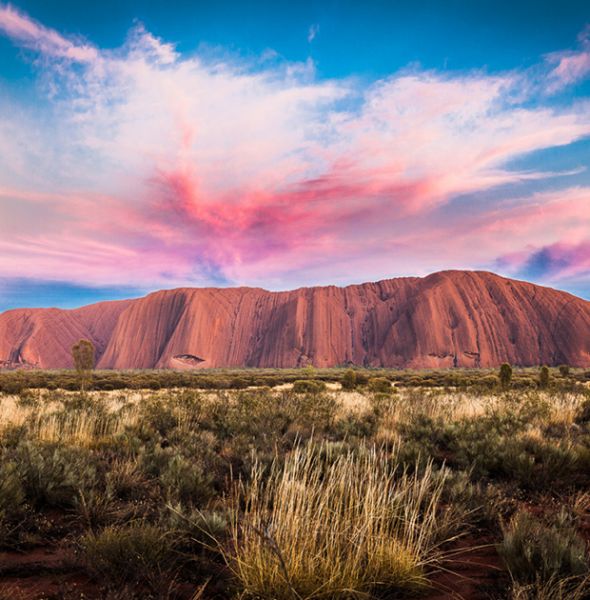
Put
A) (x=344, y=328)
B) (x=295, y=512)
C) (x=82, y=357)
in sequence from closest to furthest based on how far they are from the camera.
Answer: (x=295, y=512) → (x=82, y=357) → (x=344, y=328)

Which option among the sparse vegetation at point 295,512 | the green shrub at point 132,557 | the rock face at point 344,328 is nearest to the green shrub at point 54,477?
the sparse vegetation at point 295,512

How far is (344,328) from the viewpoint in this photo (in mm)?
98750

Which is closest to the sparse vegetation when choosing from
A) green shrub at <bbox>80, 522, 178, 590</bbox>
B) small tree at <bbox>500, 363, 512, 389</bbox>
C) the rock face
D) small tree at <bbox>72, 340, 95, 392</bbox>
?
green shrub at <bbox>80, 522, 178, 590</bbox>

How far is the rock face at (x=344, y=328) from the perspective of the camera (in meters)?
86.9

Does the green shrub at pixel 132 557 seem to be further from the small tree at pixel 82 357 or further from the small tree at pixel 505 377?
the small tree at pixel 82 357

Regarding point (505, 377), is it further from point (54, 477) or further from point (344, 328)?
point (344, 328)

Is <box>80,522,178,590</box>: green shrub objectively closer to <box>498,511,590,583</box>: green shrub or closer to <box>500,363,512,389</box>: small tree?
<box>498,511,590,583</box>: green shrub

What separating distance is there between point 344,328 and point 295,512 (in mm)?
96659

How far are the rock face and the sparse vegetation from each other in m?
82.0

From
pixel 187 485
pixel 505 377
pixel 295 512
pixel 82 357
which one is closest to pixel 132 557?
pixel 295 512

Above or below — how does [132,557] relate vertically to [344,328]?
below


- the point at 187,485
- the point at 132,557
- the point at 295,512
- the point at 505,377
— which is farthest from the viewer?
the point at 505,377

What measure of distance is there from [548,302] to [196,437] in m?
103

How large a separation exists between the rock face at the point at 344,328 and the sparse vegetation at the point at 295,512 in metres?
82.0
